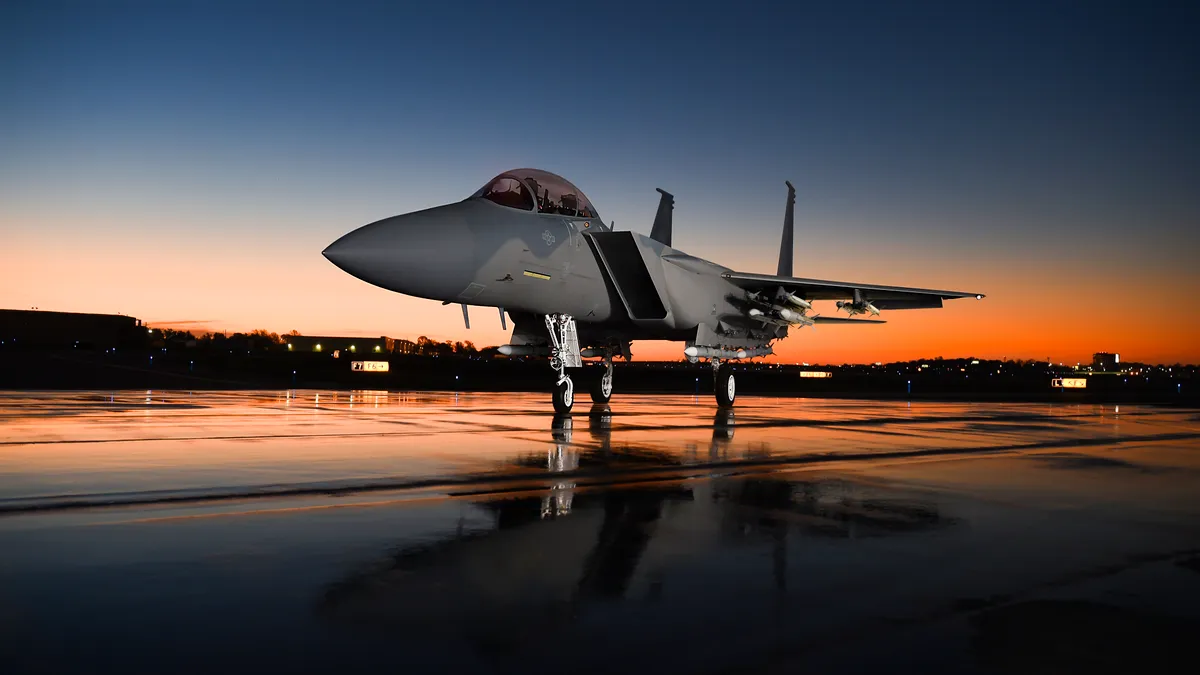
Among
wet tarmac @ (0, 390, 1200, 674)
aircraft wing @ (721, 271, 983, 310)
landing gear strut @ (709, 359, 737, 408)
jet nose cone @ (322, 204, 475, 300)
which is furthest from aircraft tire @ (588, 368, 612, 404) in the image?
wet tarmac @ (0, 390, 1200, 674)

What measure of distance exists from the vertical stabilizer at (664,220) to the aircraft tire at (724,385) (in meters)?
3.51

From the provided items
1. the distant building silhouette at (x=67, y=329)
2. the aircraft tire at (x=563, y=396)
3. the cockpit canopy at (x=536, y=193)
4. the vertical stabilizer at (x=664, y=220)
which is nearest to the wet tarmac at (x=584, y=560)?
the cockpit canopy at (x=536, y=193)

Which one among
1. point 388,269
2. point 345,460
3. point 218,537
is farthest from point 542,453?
point 218,537

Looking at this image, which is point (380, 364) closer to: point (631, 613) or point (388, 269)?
point (388, 269)

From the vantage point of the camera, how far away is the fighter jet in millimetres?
11461

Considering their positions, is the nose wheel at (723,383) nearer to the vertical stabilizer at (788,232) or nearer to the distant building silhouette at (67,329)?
the vertical stabilizer at (788,232)

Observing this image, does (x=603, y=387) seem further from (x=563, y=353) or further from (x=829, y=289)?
(x=829, y=289)

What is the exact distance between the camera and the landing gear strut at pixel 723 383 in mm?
19859

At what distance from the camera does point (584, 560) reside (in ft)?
15.3

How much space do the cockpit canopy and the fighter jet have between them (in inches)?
0.9

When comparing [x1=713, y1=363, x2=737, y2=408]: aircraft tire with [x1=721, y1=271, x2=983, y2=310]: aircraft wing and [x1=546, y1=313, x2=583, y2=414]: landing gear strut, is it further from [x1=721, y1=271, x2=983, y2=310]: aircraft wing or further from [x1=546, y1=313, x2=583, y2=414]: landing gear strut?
[x1=546, y1=313, x2=583, y2=414]: landing gear strut

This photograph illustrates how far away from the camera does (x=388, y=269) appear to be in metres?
11.0

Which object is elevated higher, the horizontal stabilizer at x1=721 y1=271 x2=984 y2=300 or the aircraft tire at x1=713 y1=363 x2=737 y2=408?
the horizontal stabilizer at x1=721 y1=271 x2=984 y2=300

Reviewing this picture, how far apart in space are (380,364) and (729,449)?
48472 millimetres
